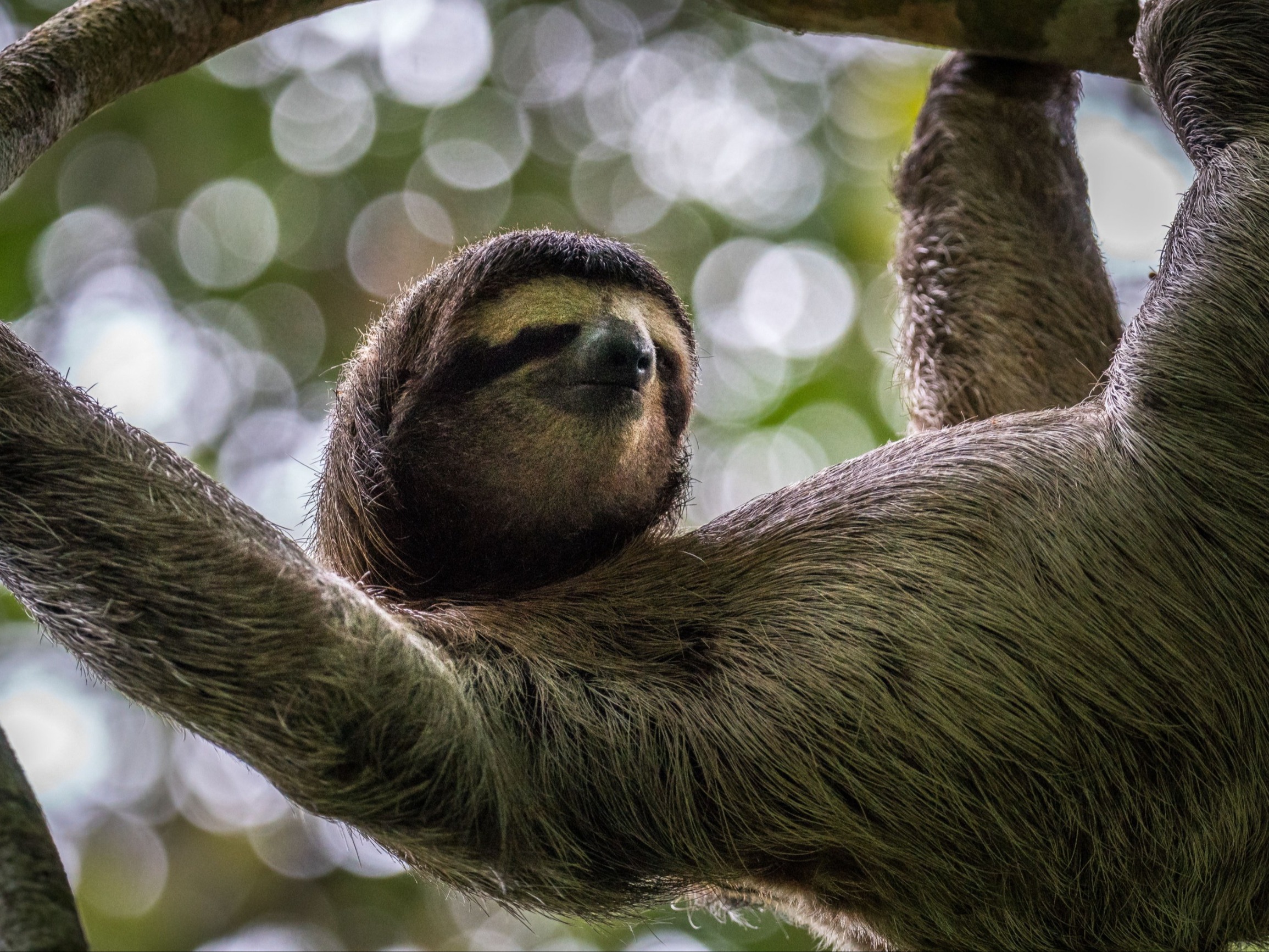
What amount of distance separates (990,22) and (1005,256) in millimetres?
1857

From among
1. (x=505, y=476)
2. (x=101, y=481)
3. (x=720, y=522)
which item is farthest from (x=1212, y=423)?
(x=101, y=481)

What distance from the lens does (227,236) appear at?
514 inches

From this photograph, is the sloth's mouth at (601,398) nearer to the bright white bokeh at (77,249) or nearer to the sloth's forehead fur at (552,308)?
the sloth's forehead fur at (552,308)

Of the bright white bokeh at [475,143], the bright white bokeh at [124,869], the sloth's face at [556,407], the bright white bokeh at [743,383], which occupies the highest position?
the bright white bokeh at [475,143]

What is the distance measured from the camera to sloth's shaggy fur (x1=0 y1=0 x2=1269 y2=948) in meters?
4.57

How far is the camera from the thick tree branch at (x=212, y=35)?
475 centimetres

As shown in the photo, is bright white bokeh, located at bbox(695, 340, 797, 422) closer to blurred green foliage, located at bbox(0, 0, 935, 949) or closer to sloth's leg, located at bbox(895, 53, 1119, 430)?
blurred green foliage, located at bbox(0, 0, 935, 949)

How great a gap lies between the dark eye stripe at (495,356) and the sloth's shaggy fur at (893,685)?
1.27m

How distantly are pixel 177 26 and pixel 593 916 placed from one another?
14.2 ft

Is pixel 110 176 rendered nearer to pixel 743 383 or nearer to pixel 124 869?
pixel 743 383

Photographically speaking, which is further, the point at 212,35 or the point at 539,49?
the point at 539,49

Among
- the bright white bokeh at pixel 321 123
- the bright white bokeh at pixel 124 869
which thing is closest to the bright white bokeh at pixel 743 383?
the bright white bokeh at pixel 321 123

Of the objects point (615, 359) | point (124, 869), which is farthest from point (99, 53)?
point (124, 869)

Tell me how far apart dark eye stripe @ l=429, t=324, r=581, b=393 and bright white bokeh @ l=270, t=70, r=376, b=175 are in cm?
790
